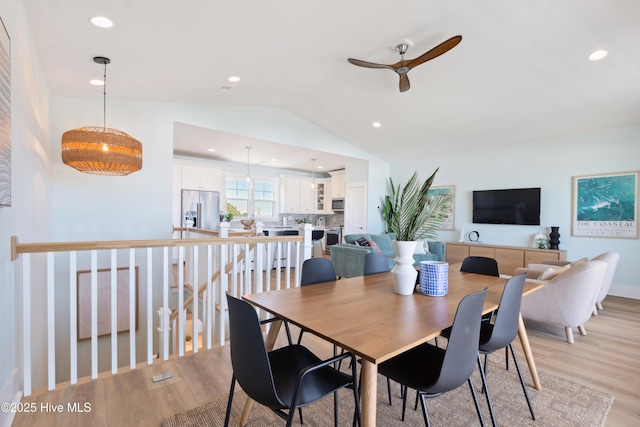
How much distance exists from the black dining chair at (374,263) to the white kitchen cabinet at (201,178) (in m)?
4.68

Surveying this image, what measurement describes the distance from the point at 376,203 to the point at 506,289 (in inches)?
222

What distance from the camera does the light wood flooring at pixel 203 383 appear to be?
1.79 metres

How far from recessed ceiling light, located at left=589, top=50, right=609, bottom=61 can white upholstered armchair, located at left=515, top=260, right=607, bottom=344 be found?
2025mm

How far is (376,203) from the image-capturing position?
7.21 m

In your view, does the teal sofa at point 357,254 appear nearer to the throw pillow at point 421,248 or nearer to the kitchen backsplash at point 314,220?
the throw pillow at point 421,248

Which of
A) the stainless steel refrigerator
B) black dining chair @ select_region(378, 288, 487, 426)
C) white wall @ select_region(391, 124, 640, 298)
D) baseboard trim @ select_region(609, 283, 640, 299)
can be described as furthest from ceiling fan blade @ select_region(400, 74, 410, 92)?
the stainless steel refrigerator

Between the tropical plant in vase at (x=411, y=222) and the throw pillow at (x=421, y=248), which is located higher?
the tropical plant in vase at (x=411, y=222)

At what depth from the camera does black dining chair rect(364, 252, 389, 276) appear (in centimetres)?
264

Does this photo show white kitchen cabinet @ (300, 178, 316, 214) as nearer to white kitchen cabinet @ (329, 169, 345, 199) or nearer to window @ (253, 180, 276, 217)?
white kitchen cabinet @ (329, 169, 345, 199)

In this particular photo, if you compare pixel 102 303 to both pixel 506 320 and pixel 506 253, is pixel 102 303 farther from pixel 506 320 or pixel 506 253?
pixel 506 253

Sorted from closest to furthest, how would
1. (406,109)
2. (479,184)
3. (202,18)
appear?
(202,18) → (406,109) → (479,184)

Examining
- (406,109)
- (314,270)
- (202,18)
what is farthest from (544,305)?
(202,18)

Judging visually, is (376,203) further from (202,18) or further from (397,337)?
(397,337)

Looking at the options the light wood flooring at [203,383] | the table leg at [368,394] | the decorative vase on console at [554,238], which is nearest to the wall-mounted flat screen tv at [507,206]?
the decorative vase on console at [554,238]
